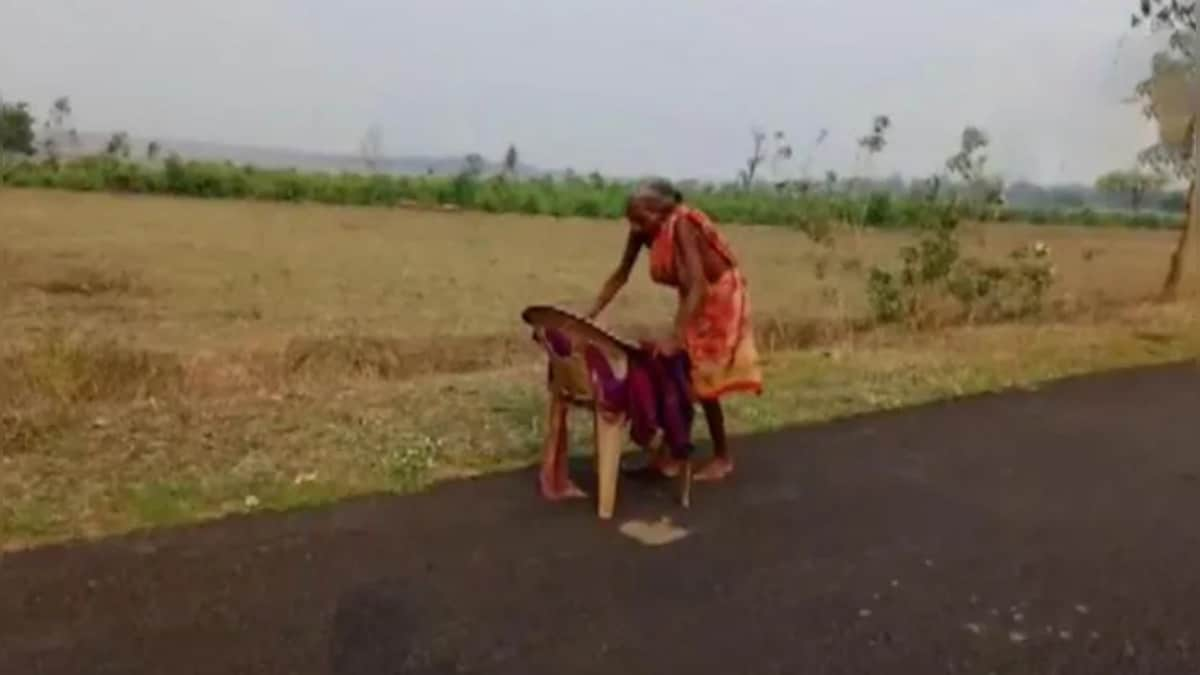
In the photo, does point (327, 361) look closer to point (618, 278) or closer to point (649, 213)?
point (618, 278)

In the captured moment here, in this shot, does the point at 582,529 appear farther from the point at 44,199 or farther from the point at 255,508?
the point at 44,199

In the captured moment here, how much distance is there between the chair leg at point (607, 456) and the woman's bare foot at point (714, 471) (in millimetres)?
679

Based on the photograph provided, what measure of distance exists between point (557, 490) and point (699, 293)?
105 centimetres

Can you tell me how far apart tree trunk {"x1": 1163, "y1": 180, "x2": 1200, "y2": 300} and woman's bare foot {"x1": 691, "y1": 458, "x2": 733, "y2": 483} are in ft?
33.5

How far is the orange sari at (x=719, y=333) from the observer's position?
17.2 ft

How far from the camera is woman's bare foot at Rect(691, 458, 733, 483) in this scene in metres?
5.53

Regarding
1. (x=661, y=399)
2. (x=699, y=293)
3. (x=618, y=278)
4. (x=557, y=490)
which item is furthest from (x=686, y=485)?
(x=618, y=278)

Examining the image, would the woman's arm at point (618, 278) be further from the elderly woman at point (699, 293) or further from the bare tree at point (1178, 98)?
the bare tree at point (1178, 98)

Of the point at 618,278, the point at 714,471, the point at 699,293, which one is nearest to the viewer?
the point at 699,293

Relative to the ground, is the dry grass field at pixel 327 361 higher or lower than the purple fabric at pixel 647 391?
lower

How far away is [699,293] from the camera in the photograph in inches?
201

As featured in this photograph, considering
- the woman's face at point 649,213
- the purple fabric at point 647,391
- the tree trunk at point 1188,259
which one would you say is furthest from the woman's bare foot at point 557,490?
the tree trunk at point 1188,259

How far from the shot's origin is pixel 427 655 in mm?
3434

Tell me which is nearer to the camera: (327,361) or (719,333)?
(719,333)
